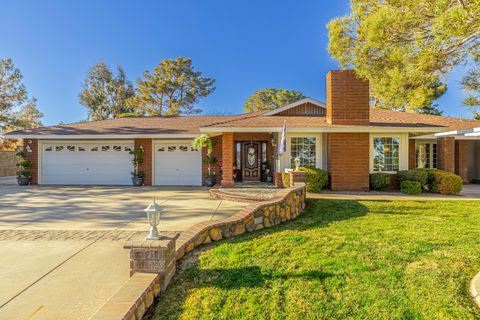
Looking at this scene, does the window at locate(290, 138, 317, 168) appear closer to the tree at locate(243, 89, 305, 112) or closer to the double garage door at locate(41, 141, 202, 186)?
the double garage door at locate(41, 141, 202, 186)

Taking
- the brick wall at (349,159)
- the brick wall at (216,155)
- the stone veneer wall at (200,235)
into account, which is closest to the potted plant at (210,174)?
the brick wall at (216,155)

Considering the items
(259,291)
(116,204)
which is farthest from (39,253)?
(116,204)

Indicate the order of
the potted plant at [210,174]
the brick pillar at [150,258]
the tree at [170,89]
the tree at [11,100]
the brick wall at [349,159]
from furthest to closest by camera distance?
the tree at [170,89] < the tree at [11,100] < the potted plant at [210,174] < the brick wall at [349,159] < the brick pillar at [150,258]

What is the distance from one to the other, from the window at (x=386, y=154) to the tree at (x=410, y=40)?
3.19m

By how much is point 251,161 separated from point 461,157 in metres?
11.2

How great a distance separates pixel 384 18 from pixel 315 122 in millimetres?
5776

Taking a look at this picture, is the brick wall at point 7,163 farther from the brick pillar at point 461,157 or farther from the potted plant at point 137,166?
the brick pillar at point 461,157

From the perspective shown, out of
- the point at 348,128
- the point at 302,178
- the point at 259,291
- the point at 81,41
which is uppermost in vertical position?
the point at 81,41

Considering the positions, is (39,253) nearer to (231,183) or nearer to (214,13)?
(231,183)

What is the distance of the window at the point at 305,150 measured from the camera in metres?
12.0

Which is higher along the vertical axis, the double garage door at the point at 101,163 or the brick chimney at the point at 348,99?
the brick chimney at the point at 348,99

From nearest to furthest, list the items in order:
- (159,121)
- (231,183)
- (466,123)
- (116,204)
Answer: (116,204)
(231,183)
(466,123)
(159,121)

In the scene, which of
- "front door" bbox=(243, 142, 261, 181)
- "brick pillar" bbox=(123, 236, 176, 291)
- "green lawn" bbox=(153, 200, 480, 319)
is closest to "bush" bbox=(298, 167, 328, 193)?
"green lawn" bbox=(153, 200, 480, 319)

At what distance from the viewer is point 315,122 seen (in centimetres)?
1220
